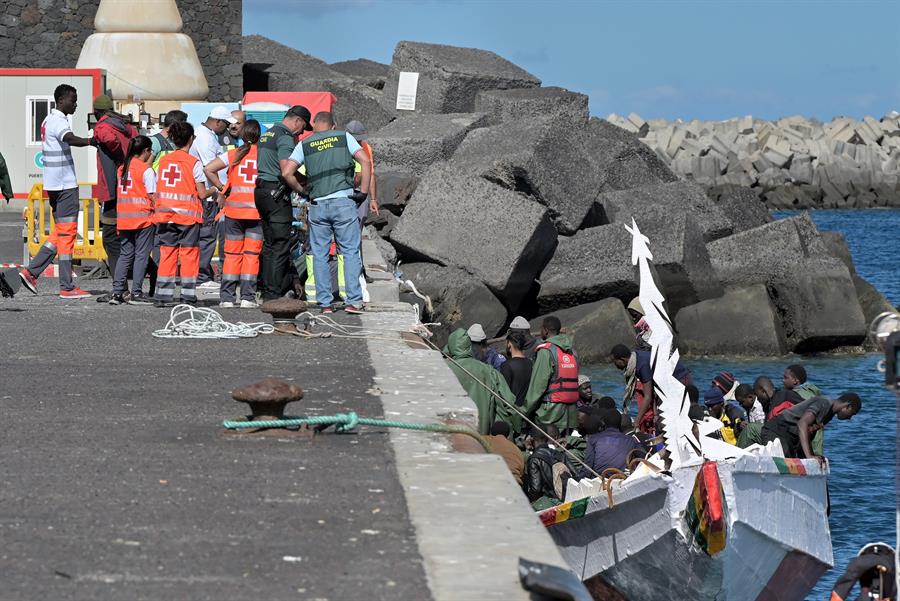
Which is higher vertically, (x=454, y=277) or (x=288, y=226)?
(x=288, y=226)

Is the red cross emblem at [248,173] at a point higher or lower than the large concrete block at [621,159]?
higher

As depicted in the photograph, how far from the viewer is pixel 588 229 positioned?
23.3m

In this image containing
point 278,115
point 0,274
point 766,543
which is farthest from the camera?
point 278,115

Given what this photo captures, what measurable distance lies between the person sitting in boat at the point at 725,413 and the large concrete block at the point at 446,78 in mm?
19747

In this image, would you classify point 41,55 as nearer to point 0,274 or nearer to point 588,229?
point 588,229

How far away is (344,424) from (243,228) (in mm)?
6359

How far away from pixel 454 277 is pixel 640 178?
875 cm

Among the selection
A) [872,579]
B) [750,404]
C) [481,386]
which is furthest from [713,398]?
→ [872,579]

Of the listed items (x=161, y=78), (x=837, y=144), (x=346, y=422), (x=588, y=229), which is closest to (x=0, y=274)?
(x=346, y=422)

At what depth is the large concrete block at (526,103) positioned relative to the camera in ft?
103

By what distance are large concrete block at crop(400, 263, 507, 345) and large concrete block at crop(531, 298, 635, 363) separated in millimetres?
686

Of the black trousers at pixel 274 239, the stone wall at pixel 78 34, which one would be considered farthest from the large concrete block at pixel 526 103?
the black trousers at pixel 274 239

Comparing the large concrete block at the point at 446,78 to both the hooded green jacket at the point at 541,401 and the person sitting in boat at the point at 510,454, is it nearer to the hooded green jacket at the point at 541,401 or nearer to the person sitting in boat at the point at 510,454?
the hooded green jacket at the point at 541,401

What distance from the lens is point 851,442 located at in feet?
61.8
